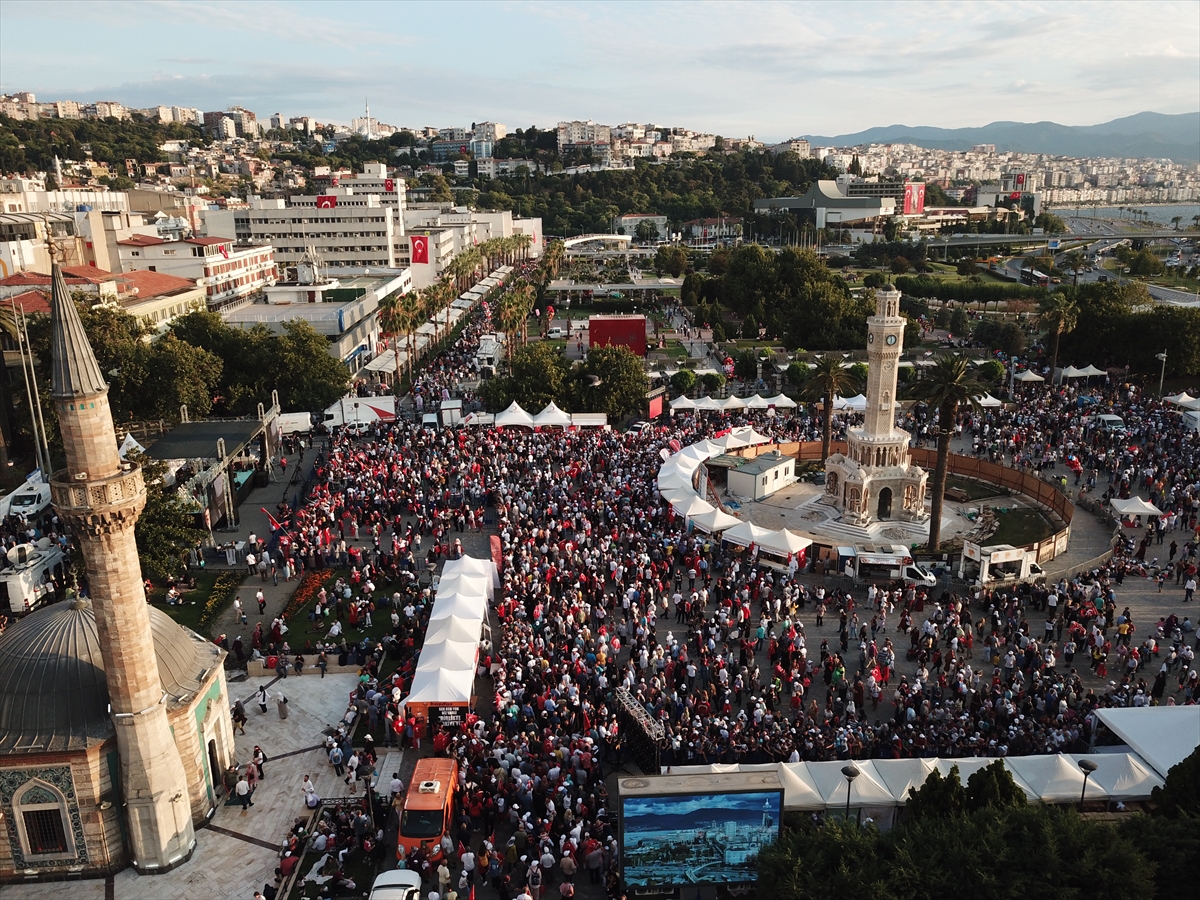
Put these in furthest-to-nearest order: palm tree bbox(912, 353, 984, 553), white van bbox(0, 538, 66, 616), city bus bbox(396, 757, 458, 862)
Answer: palm tree bbox(912, 353, 984, 553), white van bbox(0, 538, 66, 616), city bus bbox(396, 757, 458, 862)

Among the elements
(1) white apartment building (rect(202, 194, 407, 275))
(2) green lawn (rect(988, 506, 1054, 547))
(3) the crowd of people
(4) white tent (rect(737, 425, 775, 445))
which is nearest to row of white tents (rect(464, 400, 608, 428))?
(3) the crowd of people

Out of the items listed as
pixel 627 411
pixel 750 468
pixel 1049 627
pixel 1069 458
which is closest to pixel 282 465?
pixel 627 411

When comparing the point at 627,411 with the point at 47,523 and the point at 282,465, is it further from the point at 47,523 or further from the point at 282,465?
the point at 47,523

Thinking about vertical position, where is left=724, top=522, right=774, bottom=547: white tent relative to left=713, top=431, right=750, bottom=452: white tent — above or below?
below

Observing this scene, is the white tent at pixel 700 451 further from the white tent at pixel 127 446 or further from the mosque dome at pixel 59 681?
the mosque dome at pixel 59 681

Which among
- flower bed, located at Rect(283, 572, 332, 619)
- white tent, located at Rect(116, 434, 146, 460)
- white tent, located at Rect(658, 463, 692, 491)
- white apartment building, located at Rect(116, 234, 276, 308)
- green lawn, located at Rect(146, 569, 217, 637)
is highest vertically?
white apartment building, located at Rect(116, 234, 276, 308)

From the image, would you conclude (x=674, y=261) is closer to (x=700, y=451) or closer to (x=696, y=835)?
(x=700, y=451)

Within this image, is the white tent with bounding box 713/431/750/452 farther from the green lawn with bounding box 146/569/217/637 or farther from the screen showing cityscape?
the screen showing cityscape

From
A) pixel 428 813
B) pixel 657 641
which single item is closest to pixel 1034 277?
pixel 657 641
